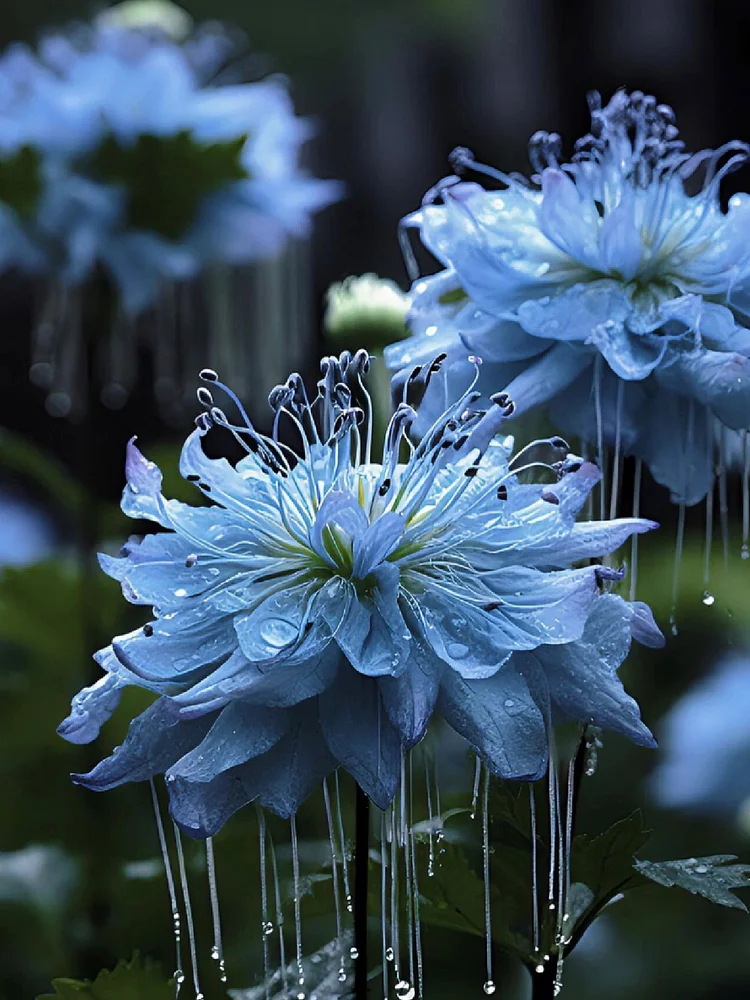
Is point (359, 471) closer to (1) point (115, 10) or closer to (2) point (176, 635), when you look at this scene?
(2) point (176, 635)

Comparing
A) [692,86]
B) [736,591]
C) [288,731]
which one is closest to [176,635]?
[288,731]

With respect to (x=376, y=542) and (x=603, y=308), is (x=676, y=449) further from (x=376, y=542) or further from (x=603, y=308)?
(x=376, y=542)

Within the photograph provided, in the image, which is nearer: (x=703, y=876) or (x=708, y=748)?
(x=703, y=876)

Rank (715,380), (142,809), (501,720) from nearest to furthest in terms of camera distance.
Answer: (501,720)
(715,380)
(142,809)

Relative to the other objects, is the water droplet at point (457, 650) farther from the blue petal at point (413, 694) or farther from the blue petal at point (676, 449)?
the blue petal at point (676, 449)

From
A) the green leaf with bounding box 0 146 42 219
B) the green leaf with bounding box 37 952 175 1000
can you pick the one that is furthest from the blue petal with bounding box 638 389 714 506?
the green leaf with bounding box 0 146 42 219

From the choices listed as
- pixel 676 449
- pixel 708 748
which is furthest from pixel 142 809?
pixel 676 449

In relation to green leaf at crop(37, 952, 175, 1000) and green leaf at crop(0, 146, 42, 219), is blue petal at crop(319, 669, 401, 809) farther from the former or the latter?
green leaf at crop(0, 146, 42, 219)
